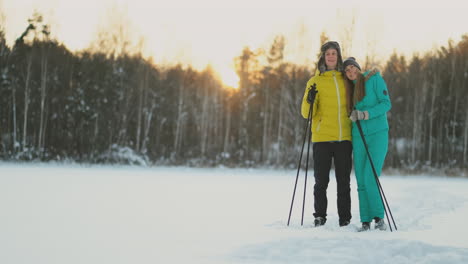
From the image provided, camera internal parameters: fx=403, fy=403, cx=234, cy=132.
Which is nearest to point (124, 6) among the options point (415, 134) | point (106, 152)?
point (106, 152)

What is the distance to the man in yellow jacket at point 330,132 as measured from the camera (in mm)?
3697

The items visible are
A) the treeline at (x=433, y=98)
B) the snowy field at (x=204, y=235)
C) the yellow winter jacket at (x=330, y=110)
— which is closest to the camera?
the snowy field at (x=204, y=235)

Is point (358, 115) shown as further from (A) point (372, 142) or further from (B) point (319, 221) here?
(B) point (319, 221)

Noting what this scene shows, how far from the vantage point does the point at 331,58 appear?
12.5 feet

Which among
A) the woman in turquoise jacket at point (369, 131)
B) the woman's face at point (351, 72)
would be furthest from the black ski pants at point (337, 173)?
the woman's face at point (351, 72)

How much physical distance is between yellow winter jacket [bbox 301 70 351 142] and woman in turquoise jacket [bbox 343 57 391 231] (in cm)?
7

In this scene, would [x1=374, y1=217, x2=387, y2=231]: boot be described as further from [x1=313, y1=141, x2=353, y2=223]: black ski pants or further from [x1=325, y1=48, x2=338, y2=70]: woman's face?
[x1=325, y1=48, x2=338, y2=70]: woman's face

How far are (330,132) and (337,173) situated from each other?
40 cm

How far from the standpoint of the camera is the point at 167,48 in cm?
2280

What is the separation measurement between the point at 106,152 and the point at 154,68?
5677mm

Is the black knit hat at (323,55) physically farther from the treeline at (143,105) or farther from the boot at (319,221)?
the treeline at (143,105)

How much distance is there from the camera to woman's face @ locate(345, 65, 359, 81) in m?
3.74

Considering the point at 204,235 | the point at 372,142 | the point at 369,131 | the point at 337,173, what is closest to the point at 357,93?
the point at 369,131

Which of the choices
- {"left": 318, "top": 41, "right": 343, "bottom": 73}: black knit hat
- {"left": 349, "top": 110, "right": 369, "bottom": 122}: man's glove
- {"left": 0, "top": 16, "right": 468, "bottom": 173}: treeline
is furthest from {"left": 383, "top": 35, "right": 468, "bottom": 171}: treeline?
{"left": 349, "top": 110, "right": 369, "bottom": 122}: man's glove
